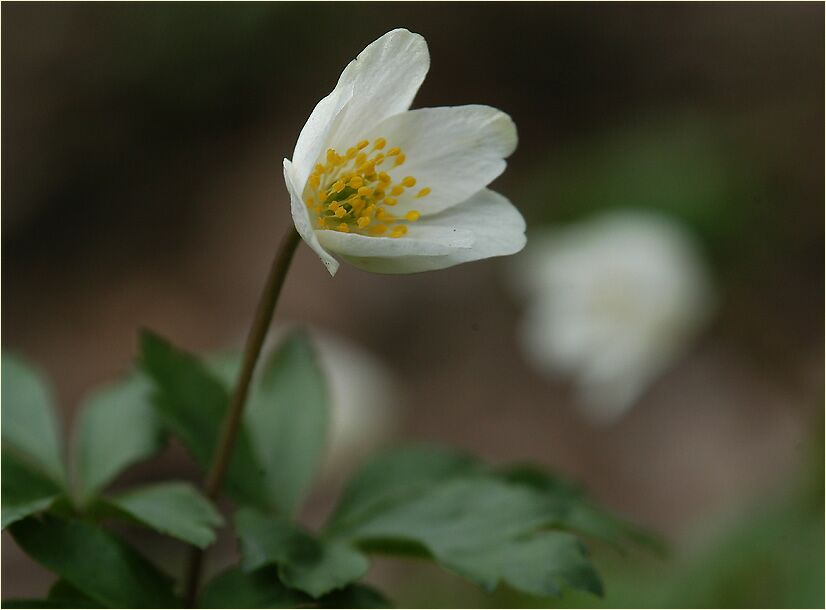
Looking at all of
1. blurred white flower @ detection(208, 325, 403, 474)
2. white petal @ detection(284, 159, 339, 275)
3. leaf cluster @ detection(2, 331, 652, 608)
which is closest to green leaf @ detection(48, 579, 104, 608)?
leaf cluster @ detection(2, 331, 652, 608)

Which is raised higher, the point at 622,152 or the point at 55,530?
the point at 55,530

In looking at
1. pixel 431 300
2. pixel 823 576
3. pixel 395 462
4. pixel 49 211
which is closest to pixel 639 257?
pixel 823 576

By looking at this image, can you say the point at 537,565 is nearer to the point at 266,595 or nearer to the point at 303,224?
the point at 266,595

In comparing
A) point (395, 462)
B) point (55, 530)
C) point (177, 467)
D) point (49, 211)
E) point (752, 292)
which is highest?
point (55, 530)

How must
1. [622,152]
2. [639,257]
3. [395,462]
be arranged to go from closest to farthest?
[395,462], [639,257], [622,152]

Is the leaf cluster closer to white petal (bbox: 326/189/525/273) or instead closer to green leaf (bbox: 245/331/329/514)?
green leaf (bbox: 245/331/329/514)

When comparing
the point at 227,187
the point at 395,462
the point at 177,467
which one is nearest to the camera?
the point at 395,462

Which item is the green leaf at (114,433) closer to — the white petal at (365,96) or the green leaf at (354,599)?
the green leaf at (354,599)

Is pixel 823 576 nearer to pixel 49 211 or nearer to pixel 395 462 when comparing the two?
pixel 395 462
